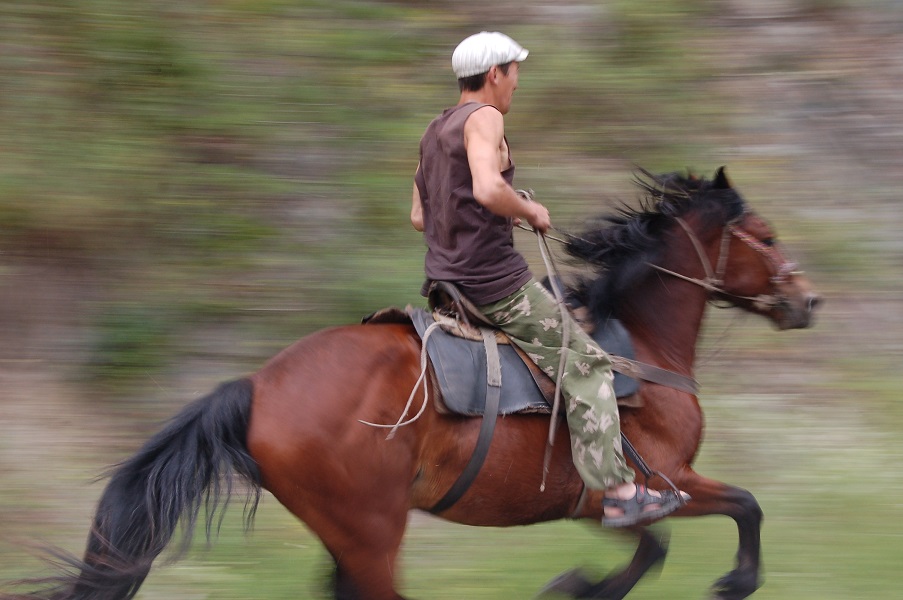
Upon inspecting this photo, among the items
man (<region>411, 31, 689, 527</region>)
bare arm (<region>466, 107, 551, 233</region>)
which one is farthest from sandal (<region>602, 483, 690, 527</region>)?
bare arm (<region>466, 107, 551, 233</region>)

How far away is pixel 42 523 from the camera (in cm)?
541

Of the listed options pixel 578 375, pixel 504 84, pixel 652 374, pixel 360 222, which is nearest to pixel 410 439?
pixel 578 375

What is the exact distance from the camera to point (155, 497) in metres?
3.40

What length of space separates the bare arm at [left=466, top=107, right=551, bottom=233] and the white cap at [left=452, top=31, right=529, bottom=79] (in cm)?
24

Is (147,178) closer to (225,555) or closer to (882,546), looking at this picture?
(225,555)

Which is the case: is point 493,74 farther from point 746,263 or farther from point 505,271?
point 746,263

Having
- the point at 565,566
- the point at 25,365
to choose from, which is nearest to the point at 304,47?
the point at 25,365

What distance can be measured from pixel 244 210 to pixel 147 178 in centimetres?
72

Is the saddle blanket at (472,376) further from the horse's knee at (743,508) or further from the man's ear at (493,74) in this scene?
the man's ear at (493,74)

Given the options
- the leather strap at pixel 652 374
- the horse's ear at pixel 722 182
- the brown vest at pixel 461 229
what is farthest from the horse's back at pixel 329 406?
the horse's ear at pixel 722 182

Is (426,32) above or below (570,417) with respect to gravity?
above

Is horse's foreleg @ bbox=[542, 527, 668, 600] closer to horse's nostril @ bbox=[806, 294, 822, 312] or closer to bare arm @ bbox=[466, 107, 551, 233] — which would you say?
horse's nostril @ bbox=[806, 294, 822, 312]

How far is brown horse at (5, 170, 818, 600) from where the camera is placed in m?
3.42

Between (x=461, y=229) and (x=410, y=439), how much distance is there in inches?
33.4
